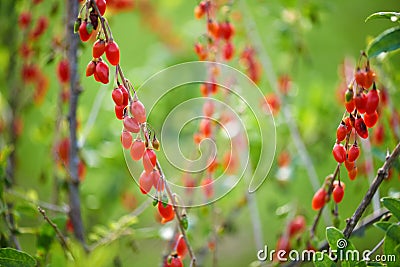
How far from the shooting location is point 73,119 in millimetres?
1019

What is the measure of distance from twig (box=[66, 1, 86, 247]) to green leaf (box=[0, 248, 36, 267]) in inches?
11.0

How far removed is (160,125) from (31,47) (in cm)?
46

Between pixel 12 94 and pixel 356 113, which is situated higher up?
pixel 12 94

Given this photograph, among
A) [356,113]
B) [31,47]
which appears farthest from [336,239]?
[31,47]

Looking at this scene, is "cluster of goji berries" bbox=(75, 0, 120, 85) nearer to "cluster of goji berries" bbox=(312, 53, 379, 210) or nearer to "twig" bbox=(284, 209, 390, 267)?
"cluster of goji berries" bbox=(312, 53, 379, 210)

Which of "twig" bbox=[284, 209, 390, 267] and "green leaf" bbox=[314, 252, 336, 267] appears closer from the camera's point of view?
"green leaf" bbox=[314, 252, 336, 267]

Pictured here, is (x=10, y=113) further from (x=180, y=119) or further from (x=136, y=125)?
(x=136, y=125)

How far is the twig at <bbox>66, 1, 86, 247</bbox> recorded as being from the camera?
0.99 meters

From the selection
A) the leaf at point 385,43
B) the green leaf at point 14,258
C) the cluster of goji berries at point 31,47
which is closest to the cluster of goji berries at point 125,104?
the green leaf at point 14,258

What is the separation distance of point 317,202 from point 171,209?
0.77 feet

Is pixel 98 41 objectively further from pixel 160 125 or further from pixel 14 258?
pixel 160 125

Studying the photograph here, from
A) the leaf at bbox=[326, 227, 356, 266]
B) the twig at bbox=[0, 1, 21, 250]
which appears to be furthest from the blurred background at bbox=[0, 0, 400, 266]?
the leaf at bbox=[326, 227, 356, 266]

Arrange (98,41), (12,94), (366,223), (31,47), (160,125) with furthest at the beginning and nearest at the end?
(160,125) < (12,94) < (31,47) < (366,223) < (98,41)

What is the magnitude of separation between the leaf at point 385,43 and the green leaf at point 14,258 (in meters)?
0.51
